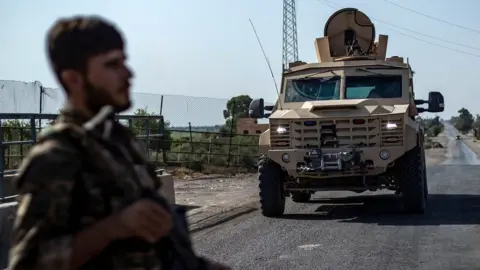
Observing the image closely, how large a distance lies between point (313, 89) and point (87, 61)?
1078 centimetres

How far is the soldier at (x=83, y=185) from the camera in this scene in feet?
6.23

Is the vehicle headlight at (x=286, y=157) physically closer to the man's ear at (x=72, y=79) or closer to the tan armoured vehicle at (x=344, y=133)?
the tan armoured vehicle at (x=344, y=133)

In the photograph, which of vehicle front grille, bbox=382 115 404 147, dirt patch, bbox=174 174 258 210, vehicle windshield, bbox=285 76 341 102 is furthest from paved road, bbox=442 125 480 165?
vehicle front grille, bbox=382 115 404 147

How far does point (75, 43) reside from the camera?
1996mm

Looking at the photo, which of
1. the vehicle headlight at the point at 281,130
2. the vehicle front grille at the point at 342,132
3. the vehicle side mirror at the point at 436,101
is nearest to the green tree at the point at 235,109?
the vehicle side mirror at the point at 436,101

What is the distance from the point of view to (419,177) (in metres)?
11.4

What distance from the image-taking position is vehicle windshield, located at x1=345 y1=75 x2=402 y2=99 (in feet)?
40.4

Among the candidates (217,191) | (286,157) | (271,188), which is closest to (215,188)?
(217,191)

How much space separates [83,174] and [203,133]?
73.1ft

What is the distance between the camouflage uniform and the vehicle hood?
955 centimetres

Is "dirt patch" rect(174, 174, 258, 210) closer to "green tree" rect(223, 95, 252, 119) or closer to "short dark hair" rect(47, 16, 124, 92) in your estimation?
"green tree" rect(223, 95, 252, 119)

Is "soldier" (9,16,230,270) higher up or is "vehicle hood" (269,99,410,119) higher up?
"vehicle hood" (269,99,410,119)

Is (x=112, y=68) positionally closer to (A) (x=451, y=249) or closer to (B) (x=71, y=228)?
(B) (x=71, y=228)

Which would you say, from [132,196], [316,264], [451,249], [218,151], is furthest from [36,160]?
[218,151]
